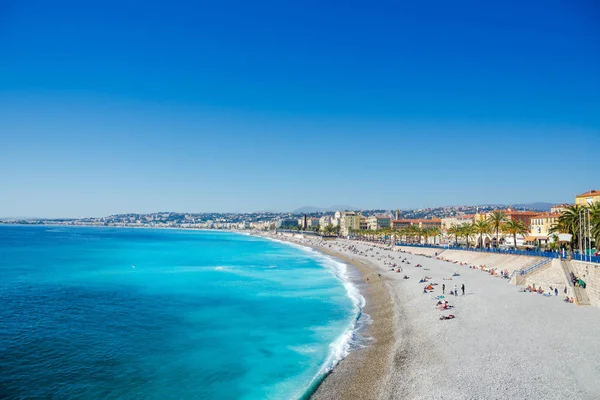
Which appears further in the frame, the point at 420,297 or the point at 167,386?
the point at 420,297

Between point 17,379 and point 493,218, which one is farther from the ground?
point 493,218

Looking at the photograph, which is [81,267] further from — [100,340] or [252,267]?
[100,340]

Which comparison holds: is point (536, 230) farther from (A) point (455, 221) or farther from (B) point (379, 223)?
(B) point (379, 223)

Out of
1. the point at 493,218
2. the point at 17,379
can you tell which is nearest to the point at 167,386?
the point at 17,379

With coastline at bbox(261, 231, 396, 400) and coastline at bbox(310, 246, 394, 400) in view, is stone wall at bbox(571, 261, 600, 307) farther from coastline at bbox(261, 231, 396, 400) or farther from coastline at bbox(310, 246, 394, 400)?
coastline at bbox(310, 246, 394, 400)

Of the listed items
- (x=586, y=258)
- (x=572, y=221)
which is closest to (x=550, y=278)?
(x=586, y=258)

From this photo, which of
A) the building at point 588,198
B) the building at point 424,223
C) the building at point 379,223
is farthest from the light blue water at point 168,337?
the building at point 379,223

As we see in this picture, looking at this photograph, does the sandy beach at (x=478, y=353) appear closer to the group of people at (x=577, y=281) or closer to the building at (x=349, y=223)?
the group of people at (x=577, y=281)
